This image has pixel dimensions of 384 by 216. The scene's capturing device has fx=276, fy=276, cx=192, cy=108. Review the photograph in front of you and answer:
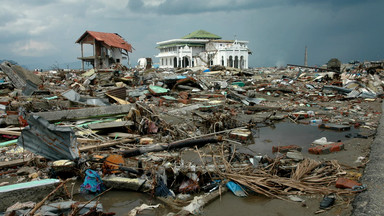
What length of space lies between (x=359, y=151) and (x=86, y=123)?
20.5ft

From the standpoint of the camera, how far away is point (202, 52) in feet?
128

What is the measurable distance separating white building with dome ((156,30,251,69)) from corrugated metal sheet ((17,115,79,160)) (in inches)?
1140

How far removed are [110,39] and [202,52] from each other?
47.3ft

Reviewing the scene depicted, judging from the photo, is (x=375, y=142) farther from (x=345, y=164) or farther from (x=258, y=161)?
(x=258, y=161)

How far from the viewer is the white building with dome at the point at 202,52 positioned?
35812 millimetres

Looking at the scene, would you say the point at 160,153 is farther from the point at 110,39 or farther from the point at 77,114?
the point at 110,39

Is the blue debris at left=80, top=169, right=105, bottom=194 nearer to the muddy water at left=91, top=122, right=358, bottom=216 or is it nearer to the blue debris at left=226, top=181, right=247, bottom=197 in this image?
the muddy water at left=91, top=122, right=358, bottom=216

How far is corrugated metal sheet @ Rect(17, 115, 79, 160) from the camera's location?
4.44m

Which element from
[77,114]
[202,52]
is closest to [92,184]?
[77,114]

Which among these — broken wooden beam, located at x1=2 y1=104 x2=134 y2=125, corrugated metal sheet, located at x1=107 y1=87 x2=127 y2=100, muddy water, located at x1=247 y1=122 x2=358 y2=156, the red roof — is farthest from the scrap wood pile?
the red roof

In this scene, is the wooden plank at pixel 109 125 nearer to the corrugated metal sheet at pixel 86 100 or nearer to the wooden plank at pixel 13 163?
the wooden plank at pixel 13 163

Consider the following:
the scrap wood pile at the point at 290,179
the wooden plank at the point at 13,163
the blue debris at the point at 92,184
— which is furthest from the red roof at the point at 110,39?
the scrap wood pile at the point at 290,179

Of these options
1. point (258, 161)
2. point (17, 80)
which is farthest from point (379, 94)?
point (17, 80)

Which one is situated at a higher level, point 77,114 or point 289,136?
point 77,114
